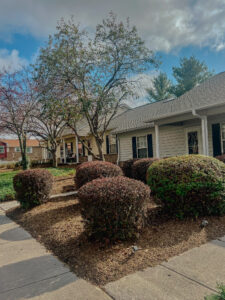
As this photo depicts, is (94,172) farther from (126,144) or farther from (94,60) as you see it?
(126,144)

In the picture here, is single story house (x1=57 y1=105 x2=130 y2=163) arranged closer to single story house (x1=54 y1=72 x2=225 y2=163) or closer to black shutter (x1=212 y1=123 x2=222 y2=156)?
single story house (x1=54 y1=72 x2=225 y2=163)

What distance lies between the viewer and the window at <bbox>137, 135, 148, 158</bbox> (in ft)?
49.4

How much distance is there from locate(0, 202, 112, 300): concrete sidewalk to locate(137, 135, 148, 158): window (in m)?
11.6

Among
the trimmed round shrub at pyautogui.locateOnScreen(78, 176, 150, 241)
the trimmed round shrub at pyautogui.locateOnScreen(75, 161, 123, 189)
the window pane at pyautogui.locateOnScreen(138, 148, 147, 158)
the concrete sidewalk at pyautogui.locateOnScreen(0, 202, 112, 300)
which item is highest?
the window pane at pyautogui.locateOnScreen(138, 148, 147, 158)

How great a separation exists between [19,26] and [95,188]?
8948mm

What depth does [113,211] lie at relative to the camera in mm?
3439

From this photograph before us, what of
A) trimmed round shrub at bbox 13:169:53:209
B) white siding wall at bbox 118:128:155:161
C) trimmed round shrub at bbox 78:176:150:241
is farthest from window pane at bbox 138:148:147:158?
trimmed round shrub at bbox 78:176:150:241

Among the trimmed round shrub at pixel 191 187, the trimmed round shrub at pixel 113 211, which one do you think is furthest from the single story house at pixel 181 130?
the trimmed round shrub at pixel 113 211

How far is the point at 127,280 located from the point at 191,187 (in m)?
2.17

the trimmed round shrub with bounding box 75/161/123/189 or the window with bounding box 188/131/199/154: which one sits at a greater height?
the window with bounding box 188/131/199/154

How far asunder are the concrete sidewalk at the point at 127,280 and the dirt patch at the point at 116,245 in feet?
0.44

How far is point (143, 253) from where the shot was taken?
3234mm

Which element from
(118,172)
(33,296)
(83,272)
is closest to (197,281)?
(83,272)

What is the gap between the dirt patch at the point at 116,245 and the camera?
293 centimetres
